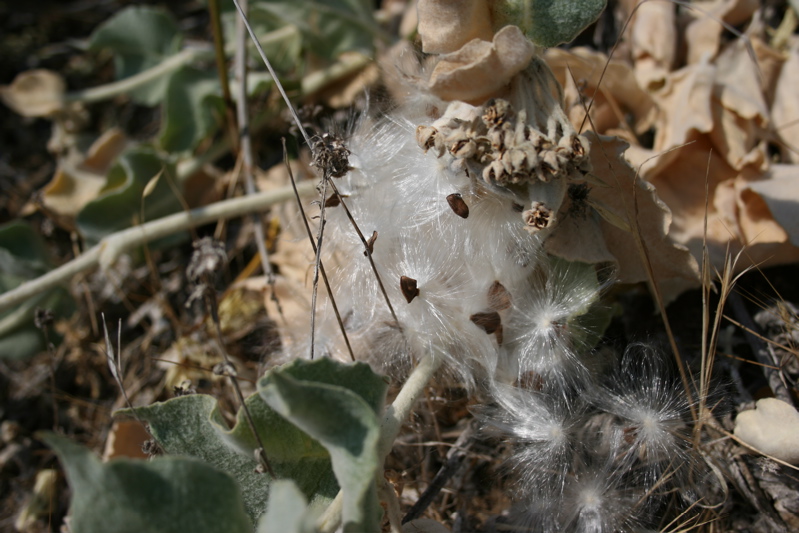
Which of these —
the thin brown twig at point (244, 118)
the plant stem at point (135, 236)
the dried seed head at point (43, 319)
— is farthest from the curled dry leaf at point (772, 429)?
the dried seed head at point (43, 319)

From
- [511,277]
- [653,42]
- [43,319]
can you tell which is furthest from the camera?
[653,42]

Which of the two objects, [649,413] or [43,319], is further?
[43,319]

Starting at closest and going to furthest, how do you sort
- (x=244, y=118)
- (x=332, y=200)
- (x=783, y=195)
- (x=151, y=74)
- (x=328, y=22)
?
(x=332, y=200), (x=783, y=195), (x=244, y=118), (x=328, y=22), (x=151, y=74)

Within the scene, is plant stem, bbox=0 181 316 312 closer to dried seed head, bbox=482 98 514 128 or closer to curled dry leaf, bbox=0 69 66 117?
dried seed head, bbox=482 98 514 128

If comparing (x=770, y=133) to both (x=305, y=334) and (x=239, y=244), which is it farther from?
(x=239, y=244)

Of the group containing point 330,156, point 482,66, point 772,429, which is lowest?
point 772,429

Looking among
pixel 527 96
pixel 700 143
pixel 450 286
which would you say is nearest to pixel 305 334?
pixel 450 286

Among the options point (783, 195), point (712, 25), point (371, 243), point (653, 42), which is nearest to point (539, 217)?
point (371, 243)

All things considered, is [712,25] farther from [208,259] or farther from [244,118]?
[208,259]
